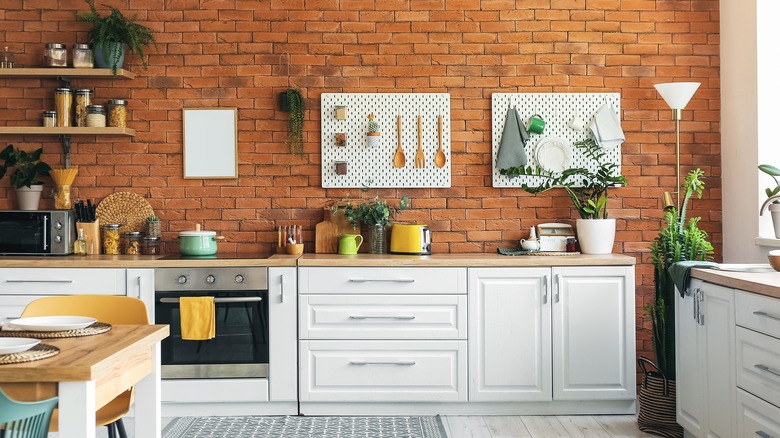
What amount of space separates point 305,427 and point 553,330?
1.43 m

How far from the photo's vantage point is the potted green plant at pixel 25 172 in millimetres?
4616

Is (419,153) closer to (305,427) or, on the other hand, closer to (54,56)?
(305,427)

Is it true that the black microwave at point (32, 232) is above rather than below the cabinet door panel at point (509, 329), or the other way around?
above

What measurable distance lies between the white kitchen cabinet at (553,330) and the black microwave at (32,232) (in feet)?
7.84

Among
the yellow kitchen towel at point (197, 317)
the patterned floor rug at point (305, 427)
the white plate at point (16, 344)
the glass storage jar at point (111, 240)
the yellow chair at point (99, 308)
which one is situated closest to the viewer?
the white plate at point (16, 344)

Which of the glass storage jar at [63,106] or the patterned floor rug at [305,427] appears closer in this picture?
the patterned floor rug at [305,427]

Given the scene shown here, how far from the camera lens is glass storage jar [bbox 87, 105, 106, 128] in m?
4.61

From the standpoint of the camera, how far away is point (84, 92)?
4.66m

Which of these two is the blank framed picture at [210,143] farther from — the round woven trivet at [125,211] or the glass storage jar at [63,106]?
the glass storage jar at [63,106]

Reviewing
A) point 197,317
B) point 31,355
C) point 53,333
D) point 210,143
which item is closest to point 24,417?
point 31,355

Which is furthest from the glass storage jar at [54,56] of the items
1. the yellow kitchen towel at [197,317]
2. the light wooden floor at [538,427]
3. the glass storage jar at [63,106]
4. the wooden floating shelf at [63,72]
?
the light wooden floor at [538,427]

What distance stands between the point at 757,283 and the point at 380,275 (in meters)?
1.93

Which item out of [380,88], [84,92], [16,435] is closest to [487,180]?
[380,88]

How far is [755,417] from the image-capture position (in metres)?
3.00
